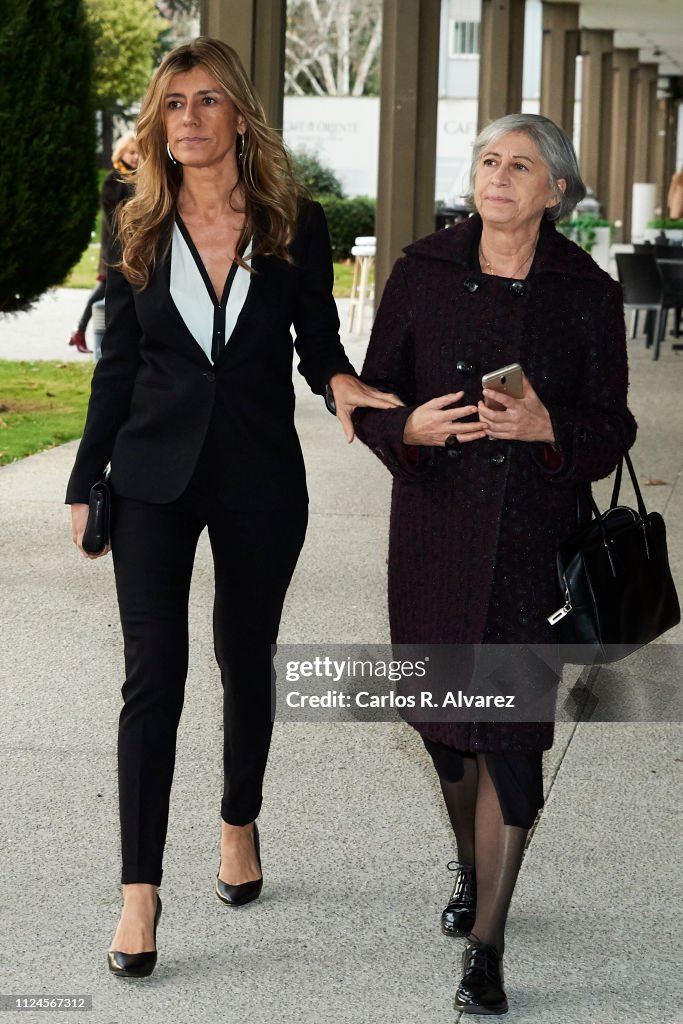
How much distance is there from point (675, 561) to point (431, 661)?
4.56 meters

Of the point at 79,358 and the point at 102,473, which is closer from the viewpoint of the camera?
the point at 102,473

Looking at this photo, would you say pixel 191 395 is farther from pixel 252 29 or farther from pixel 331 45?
pixel 331 45

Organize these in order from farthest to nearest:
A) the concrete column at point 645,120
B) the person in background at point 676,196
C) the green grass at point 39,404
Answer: the concrete column at point 645,120 → the person in background at point 676,196 → the green grass at point 39,404

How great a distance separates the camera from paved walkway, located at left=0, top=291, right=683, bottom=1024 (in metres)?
3.37

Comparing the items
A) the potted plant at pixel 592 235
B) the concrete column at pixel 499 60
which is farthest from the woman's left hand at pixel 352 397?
the potted plant at pixel 592 235

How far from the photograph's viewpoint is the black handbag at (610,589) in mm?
3275

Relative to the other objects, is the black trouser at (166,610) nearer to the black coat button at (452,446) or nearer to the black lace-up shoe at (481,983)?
the black coat button at (452,446)

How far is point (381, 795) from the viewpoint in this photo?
15.2 feet

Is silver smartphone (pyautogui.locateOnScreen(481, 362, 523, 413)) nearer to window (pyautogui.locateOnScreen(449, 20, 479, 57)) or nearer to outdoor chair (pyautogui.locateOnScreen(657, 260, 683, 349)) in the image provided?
outdoor chair (pyautogui.locateOnScreen(657, 260, 683, 349))

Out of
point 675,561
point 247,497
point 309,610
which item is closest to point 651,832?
point 247,497

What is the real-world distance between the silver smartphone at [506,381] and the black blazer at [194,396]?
2.05 feet

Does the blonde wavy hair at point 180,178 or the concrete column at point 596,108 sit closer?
the blonde wavy hair at point 180,178

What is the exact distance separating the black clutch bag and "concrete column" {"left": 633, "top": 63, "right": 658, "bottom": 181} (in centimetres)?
4710

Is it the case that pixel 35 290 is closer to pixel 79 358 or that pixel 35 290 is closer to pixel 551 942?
pixel 79 358
